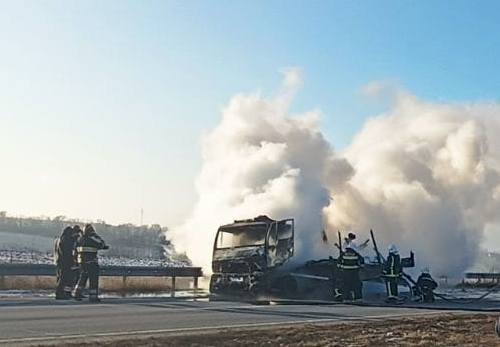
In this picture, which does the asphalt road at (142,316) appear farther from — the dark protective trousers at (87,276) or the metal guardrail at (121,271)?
the metal guardrail at (121,271)

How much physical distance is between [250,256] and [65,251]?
5271 millimetres

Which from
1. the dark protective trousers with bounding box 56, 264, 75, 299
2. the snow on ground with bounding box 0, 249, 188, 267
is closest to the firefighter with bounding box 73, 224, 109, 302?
the dark protective trousers with bounding box 56, 264, 75, 299

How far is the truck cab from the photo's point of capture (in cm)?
2248

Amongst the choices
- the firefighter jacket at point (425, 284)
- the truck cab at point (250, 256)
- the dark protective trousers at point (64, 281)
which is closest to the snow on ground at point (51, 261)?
the truck cab at point (250, 256)

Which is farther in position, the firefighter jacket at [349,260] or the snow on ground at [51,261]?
the snow on ground at [51,261]

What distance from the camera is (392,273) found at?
21641mm

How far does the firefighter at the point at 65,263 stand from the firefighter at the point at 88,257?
418 millimetres

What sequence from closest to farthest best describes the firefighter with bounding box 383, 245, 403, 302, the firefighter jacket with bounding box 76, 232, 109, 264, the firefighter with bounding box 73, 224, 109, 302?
the firefighter with bounding box 73, 224, 109, 302
the firefighter jacket with bounding box 76, 232, 109, 264
the firefighter with bounding box 383, 245, 403, 302

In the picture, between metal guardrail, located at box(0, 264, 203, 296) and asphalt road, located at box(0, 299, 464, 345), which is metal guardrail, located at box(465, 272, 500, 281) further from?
asphalt road, located at box(0, 299, 464, 345)

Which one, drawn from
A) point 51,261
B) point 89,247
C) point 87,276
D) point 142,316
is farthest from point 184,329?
point 51,261

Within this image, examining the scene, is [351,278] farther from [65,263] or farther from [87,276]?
[65,263]

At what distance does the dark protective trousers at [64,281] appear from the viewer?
1966 cm

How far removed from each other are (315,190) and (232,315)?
14.7 meters

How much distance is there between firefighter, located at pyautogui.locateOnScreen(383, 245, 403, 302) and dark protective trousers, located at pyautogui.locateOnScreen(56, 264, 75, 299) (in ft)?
26.2
